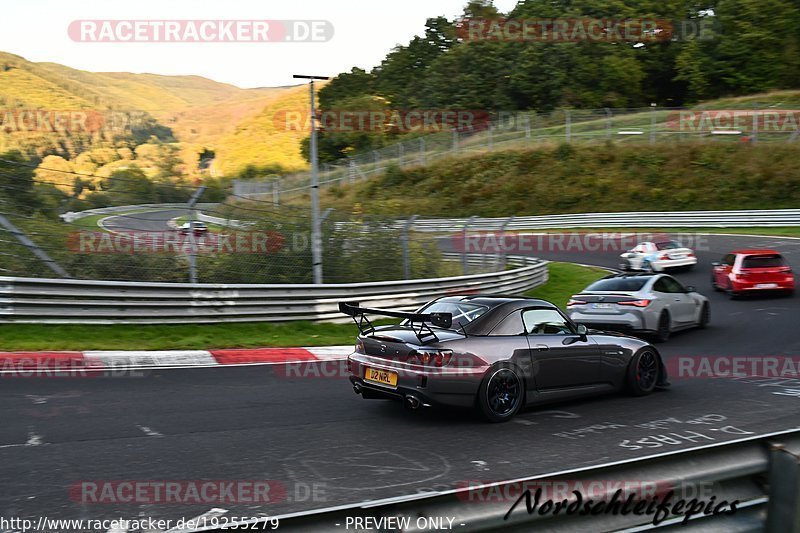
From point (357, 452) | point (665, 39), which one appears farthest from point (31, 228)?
point (665, 39)

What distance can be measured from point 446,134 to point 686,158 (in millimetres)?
15134

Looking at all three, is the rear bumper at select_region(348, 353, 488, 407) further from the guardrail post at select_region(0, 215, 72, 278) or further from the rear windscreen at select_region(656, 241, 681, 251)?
the rear windscreen at select_region(656, 241, 681, 251)

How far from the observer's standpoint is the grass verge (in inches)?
450

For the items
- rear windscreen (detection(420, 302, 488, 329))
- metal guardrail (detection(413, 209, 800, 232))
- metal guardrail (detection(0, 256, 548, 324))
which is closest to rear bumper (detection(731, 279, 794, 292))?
metal guardrail (detection(0, 256, 548, 324))

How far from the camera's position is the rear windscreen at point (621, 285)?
13918 millimetres

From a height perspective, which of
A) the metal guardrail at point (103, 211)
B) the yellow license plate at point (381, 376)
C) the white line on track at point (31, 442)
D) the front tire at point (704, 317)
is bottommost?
the front tire at point (704, 317)

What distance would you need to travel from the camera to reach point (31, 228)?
40.1 ft

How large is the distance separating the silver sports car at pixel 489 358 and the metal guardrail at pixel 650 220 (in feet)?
78.3

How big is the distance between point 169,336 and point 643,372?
7604mm

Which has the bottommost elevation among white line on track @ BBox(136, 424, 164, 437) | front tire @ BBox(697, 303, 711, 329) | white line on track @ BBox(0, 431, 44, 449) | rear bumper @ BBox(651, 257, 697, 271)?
front tire @ BBox(697, 303, 711, 329)

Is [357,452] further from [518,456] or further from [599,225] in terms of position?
[599,225]

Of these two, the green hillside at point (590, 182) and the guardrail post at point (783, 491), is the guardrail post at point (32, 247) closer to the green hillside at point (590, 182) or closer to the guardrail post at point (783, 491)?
the guardrail post at point (783, 491)

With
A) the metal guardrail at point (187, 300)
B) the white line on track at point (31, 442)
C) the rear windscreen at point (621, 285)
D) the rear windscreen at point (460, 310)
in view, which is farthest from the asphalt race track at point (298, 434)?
the rear windscreen at point (621, 285)

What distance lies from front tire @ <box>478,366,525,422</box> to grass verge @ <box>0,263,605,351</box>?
19.8ft
